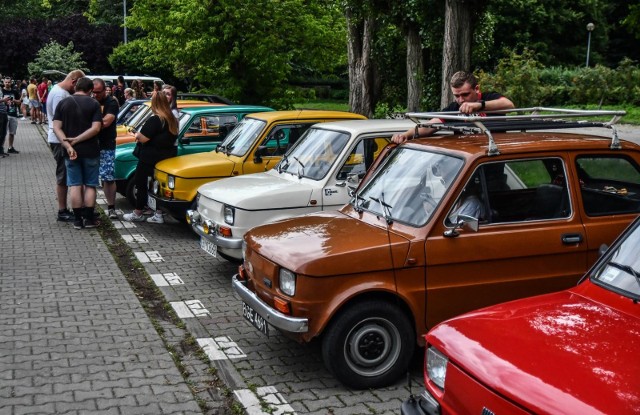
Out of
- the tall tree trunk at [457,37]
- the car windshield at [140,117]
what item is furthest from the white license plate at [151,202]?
the tall tree trunk at [457,37]

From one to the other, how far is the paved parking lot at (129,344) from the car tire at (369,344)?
0.13 metres

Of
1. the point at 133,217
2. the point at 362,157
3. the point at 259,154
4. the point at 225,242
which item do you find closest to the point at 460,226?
the point at 362,157

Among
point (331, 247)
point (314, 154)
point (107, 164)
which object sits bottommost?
point (107, 164)

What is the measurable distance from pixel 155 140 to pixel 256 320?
589 cm

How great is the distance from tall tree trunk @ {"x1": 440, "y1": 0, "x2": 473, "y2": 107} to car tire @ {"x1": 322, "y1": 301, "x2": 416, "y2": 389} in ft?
30.9

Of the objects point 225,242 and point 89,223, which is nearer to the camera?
point 225,242

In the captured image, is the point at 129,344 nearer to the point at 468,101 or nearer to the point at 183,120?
the point at 468,101

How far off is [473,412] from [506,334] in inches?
18.2

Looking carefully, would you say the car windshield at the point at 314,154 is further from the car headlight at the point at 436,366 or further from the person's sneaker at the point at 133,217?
the car headlight at the point at 436,366

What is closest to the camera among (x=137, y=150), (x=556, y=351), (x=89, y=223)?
(x=556, y=351)

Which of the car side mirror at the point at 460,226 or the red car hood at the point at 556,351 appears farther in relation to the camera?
the car side mirror at the point at 460,226

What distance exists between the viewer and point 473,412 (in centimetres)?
347

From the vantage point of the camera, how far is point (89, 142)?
10.9m

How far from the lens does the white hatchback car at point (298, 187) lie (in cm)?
809
